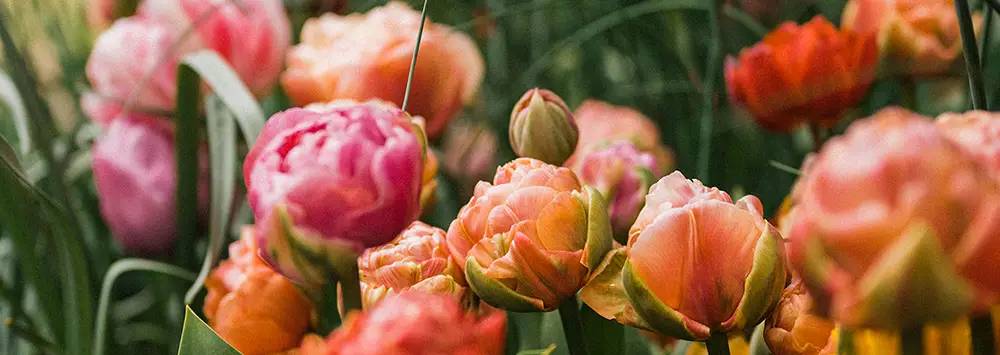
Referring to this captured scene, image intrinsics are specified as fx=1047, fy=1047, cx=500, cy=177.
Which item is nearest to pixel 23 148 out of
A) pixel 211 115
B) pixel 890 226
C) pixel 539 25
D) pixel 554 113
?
pixel 211 115

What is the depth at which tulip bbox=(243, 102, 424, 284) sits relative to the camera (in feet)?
0.74

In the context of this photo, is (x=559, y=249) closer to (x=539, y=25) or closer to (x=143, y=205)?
(x=143, y=205)

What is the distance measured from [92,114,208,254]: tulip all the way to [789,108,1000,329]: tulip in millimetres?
398

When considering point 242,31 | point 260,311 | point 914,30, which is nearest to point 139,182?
point 242,31

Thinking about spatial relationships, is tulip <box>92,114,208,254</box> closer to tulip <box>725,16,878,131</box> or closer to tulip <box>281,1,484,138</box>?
tulip <box>281,1,484,138</box>

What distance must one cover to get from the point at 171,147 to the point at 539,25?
0.29 metres

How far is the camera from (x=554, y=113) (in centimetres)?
28

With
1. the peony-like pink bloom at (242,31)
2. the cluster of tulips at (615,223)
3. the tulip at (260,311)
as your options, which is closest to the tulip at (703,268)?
the cluster of tulips at (615,223)

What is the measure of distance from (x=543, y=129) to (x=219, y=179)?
0.50ft

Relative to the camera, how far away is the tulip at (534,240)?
221 mm

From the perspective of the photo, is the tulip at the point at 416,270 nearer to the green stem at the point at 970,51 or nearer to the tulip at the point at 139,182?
the green stem at the point at 970,51

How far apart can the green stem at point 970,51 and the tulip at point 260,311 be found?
7.2 inches

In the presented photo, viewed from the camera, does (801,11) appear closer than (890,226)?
No

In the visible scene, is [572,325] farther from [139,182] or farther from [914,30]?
[139,182]
